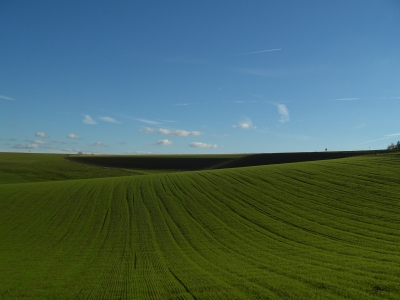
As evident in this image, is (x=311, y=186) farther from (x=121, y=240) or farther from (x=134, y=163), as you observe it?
(x=134, y=163)

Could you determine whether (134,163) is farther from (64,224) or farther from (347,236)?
(347,236)

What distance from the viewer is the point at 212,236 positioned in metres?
22.5

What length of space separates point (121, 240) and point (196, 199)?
37.1ft

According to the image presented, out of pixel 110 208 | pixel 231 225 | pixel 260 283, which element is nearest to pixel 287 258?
pixel 260 283

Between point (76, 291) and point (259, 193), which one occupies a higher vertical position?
point (259, 193)

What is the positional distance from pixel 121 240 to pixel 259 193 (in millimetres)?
15434

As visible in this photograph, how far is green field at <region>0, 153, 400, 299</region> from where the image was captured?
12.5 m

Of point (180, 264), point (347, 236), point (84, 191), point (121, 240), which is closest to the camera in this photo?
point (180, 264)

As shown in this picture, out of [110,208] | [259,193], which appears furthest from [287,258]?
[110,208]

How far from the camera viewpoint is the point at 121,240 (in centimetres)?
2230

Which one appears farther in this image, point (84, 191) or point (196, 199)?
point (84, 191)

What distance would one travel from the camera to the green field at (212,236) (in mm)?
12523

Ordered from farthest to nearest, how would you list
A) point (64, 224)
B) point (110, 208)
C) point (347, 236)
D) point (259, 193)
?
point (259, 193) → point (110, 208) → point (64, 224) → point (347, 236)

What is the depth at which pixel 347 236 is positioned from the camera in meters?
20.1
